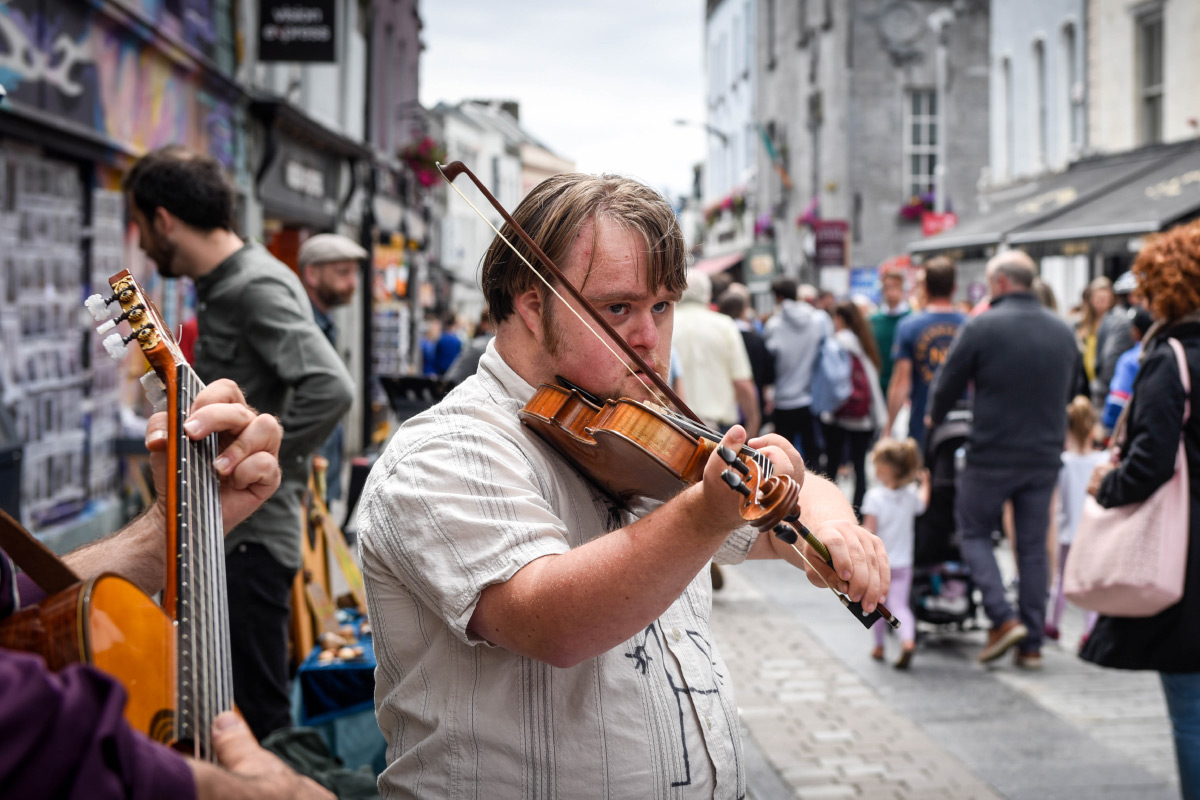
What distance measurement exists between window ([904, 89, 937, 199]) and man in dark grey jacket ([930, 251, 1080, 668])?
2460 cm

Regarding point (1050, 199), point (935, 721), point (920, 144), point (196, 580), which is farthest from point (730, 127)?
point (196, 580)

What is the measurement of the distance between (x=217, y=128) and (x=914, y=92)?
75.9ft

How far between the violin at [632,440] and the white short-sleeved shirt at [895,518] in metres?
4.30

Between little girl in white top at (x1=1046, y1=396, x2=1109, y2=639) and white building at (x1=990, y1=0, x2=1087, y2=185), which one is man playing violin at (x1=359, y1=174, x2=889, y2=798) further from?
white building at (x1=990, y1=0, x2=1087, y2=185)

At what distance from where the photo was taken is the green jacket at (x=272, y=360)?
359 cm

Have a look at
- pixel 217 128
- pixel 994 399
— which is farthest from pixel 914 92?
pixel 994 399

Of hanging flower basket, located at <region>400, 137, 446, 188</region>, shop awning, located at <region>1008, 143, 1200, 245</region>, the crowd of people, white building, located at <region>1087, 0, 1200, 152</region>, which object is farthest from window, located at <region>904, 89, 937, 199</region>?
the crowd of people

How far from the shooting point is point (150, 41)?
333 inches

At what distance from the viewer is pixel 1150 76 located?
16.6 metres

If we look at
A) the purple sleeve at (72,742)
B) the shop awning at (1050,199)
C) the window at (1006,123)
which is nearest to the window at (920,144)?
the window at (1006,123)

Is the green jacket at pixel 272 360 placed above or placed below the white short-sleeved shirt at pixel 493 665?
above

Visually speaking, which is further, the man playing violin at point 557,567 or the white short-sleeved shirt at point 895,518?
the white short-sleeved shirt at point 895,518

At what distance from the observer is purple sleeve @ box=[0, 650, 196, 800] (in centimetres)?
93

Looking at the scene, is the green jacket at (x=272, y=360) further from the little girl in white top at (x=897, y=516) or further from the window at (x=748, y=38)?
the window at (x=748, y=38)
